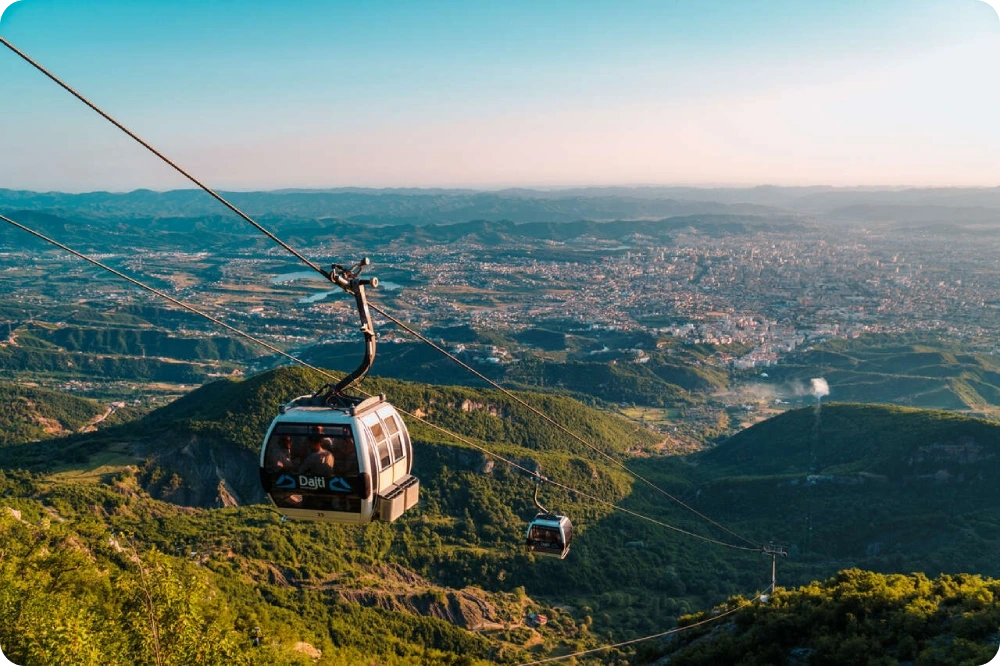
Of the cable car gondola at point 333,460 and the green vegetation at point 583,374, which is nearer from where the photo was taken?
the cable car gondola at point 333,460

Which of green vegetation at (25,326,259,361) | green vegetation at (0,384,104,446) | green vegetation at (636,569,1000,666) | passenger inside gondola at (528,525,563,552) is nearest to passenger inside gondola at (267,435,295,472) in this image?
passenger inside gondola at (528,525,563,552)

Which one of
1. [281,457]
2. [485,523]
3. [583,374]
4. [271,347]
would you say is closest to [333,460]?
[281,457]

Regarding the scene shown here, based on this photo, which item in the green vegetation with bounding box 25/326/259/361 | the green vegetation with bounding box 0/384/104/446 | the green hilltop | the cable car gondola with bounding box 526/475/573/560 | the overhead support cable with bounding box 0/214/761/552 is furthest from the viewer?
the green vegetation with bounding box 25/326/259/361

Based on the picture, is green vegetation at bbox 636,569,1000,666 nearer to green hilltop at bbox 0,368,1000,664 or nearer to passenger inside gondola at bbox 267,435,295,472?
green hilltop at bbox 0,368,1000,664

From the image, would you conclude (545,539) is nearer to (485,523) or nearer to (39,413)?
(485,523)

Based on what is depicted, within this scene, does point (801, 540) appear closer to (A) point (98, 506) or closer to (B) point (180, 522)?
(B) point (180, 522)

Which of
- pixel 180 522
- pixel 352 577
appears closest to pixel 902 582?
pixel 352 577

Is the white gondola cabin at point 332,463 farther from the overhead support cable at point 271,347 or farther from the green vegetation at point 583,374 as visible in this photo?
the green vegetation at point 583,374

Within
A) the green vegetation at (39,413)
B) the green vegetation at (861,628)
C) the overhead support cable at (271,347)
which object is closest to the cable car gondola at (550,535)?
the overhead support cable at (271,347)
